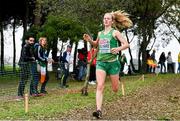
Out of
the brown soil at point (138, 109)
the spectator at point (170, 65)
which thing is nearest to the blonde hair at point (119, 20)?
the brown soil at point (138, 109)

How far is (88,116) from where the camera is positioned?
35.4 feet

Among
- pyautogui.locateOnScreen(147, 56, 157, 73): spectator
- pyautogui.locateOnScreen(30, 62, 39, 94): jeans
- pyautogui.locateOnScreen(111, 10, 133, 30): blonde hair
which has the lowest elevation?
pyautogui.locateOnScreen(30, 62, 39, 94): jeans

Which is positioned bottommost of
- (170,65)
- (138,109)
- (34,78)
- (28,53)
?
(138,109)

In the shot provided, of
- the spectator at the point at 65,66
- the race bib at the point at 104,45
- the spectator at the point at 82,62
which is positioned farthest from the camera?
the spectator at the point at 82,62

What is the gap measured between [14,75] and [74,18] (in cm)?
634

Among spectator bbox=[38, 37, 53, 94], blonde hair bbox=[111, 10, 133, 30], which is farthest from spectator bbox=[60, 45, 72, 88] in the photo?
blonde hair bbox=[111, 10, 133, 30]

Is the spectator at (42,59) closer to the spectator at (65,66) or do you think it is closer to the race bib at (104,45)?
the spectator at (65,66)

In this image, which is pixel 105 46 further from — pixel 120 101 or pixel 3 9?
pixel 3 9

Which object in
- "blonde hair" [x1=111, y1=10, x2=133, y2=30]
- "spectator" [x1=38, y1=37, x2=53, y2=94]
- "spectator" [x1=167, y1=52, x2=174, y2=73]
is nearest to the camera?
"blonde hair" [x1=111, y1=10, x2=133, y2=30]

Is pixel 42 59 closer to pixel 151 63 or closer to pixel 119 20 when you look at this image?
pixel 119 20

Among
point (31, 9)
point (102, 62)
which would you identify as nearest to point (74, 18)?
point (102, 62)

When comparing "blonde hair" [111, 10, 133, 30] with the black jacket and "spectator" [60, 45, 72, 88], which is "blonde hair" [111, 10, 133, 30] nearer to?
the black jacket

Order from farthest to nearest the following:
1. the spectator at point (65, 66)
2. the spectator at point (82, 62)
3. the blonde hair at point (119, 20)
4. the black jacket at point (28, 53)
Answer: the spectator at point (82, 62) → the spectator at point (65, 66) → the black jacket at point (28, 53) → the blonde hair at point (119, 20)

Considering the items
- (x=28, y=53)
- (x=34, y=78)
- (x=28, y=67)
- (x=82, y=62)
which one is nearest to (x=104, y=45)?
(x=28, y=53)
